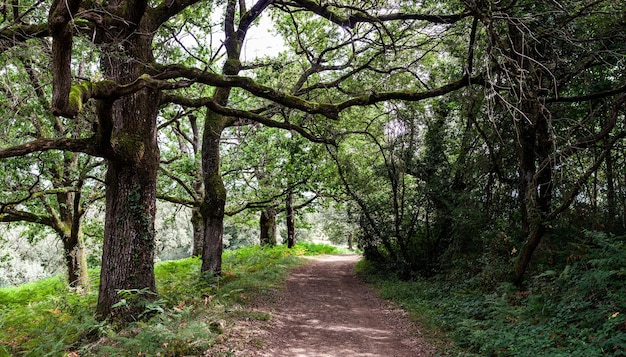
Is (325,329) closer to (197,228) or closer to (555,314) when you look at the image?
(555,314)

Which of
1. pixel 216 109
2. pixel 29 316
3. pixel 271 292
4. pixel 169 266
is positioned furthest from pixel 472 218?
pixel 169 266

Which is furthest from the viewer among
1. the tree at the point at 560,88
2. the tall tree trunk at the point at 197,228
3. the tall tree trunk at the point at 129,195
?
the tall tree trunk at the point at 197,228

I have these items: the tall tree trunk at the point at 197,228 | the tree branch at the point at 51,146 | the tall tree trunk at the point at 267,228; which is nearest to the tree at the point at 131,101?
the tree branch at the point at 51,146

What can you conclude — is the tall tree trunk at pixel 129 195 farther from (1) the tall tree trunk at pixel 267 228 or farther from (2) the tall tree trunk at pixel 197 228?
(1) the tall tree trunk at pixel 267 228

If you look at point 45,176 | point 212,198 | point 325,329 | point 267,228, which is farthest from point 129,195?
point 267,228

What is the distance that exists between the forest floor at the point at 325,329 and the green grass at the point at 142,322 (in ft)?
1.25

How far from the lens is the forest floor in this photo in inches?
248

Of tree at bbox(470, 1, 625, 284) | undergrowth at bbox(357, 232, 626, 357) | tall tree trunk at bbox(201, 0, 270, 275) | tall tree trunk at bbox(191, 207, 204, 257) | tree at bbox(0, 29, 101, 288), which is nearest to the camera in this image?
undergrowth at bbox(357, 232, 626, 357)

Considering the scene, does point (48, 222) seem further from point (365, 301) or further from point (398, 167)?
point (398, 167)

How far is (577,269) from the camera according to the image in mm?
6621

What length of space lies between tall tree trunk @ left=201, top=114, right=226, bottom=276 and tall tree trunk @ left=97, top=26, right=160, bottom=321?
356 cm

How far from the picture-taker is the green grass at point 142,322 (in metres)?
5.30

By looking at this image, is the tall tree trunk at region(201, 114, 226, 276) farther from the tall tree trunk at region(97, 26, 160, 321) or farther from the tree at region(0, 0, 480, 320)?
the tall tree trunk at region(97, 26, 160, 321)

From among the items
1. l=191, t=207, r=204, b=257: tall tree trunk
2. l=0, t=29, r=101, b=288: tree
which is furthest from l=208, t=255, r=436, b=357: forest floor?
l=191, t=207, r=204, b=257: tall tree trunk
